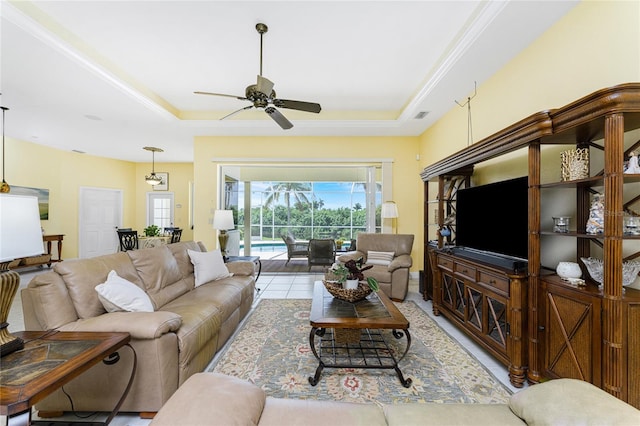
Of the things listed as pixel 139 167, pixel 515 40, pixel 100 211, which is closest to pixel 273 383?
pixel 515 40

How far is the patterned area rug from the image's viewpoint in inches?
76.3

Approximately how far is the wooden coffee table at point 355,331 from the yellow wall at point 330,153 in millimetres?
3175

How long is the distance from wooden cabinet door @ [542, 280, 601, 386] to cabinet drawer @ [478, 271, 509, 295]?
262 millimetres

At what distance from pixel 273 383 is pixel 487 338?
194cm

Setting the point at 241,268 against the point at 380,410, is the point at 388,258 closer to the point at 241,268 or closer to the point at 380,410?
the point at 241,268

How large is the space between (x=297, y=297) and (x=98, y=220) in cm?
714

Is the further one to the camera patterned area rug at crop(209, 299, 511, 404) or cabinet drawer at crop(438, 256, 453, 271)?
cabinet drawer at crop(438, 256, 453, 271)

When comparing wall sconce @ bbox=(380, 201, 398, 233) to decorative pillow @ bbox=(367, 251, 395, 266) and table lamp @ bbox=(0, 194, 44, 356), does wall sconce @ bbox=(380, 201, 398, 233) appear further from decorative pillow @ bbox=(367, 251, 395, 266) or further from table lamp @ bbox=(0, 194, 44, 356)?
table lamp @ bbox=(0, 194, 44, 356)

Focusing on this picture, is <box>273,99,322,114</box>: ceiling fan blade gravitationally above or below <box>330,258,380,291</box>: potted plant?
above

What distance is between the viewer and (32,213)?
1.36 m

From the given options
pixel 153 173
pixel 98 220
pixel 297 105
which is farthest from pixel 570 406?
pixel 98 220

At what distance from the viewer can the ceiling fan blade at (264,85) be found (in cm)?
247

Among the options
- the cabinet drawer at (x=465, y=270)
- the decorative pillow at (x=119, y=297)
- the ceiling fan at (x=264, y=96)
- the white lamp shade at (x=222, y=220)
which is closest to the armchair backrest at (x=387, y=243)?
the cabinet drawer at (x=465, y=270)

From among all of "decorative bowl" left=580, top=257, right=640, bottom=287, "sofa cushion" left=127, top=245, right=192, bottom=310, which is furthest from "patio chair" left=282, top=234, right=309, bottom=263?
"decorative bowl" left=580, top=257, right=640, bottom=287
